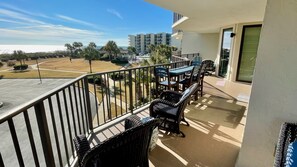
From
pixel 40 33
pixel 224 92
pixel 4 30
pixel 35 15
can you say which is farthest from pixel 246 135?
pixel 35 15

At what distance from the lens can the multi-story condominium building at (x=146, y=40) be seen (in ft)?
197

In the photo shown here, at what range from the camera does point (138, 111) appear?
3.30 m

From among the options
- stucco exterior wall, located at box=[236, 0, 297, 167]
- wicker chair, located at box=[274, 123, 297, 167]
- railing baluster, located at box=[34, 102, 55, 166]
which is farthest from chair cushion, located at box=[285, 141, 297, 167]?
railing baluster, located at box=[34, 102, 55, 166]

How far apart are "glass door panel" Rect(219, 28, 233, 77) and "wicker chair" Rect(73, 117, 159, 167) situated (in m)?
6.84

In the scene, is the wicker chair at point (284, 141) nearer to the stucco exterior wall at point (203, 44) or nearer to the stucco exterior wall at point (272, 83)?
the stucco exterior wall at point (272, 83)

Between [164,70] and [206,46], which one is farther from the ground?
[206,46]

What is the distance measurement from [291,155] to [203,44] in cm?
1075

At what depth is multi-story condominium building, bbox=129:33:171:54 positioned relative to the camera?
60125mm

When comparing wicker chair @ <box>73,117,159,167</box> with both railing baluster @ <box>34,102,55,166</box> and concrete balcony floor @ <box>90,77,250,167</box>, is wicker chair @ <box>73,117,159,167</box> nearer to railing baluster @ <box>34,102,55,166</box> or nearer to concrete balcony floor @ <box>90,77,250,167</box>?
railing baluster @ <box>34,102,55,166</box>

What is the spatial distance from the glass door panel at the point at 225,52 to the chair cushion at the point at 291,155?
21.0ft

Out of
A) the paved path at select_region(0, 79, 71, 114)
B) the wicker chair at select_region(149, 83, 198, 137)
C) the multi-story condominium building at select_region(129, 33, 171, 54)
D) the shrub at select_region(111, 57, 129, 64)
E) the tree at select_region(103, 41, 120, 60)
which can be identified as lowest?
the paved path at select_region(0, 79, 71, 114)

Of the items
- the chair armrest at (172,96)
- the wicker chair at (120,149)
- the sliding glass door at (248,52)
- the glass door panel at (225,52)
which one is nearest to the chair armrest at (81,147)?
the wicker chair at (120,149)

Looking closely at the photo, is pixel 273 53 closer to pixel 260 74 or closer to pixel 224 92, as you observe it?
pixel 260 74

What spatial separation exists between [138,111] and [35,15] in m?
35.9
